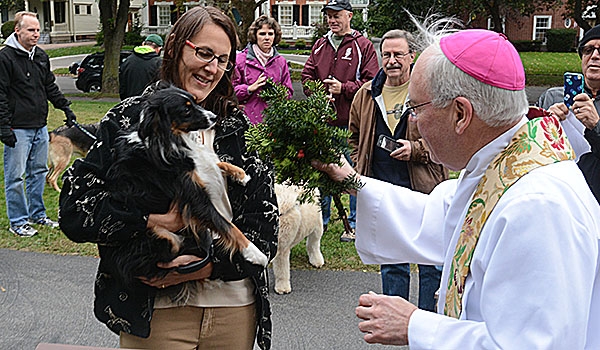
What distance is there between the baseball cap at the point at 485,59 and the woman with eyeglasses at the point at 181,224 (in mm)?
1052

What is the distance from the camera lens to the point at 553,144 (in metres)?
2.27

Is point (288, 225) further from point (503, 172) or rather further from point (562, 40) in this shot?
point (562, 40)

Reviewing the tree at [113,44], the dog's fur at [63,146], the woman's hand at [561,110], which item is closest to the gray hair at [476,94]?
the woman's hand at [561,110]

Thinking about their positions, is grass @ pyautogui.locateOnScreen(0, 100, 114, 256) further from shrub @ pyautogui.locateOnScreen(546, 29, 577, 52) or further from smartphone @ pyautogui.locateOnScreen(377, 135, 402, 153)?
shrub @ pyautogui.locateOnScreen(546, 29, 577, 52)

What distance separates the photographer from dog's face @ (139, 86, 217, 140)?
268cm

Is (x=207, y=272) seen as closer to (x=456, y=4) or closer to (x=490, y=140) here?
(x=490, y=140)

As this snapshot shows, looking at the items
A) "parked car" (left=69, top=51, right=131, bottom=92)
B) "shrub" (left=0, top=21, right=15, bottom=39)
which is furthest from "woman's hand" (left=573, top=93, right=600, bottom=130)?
"shrub" (left=0, top=21, right=15, bottom=39)

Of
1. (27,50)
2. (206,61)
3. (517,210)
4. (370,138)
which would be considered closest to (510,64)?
(517,210)

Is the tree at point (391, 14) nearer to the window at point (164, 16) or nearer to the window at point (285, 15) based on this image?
the window at point (285, 15)

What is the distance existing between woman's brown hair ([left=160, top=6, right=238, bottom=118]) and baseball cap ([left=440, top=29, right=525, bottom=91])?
40.9 inches

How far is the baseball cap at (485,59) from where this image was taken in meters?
2.23

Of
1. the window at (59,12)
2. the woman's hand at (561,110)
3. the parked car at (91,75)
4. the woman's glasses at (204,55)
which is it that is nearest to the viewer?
the woman's glasses at (204,55)

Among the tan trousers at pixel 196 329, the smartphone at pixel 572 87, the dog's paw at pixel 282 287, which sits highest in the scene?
the smartphone at pixel 572 87

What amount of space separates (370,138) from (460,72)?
3696 mm
